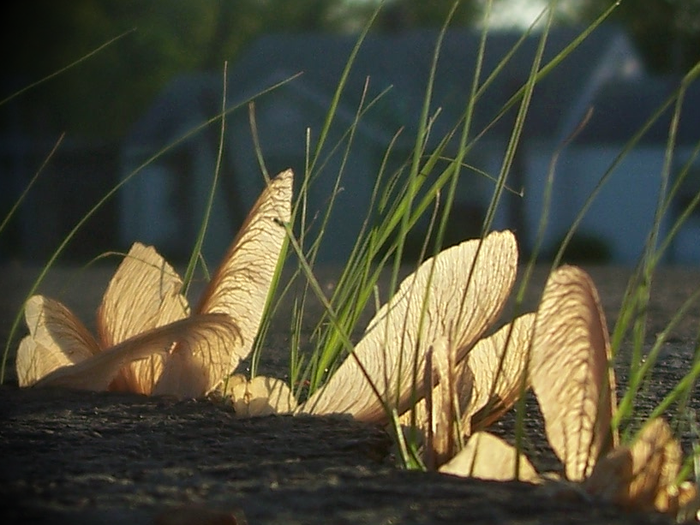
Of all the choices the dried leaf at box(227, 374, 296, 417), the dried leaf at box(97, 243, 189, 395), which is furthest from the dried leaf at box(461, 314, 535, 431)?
the dried leaf at box(97, 243, 189, 395)

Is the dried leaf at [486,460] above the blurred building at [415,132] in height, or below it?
below

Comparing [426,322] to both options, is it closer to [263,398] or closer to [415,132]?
[263,398]

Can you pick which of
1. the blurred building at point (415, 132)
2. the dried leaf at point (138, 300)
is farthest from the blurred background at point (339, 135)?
the dried leaf at point (138, 300)

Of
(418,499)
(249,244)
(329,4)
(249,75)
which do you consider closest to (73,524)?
(418,499)

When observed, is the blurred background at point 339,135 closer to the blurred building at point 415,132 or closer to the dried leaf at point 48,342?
the blurred building at point 415,132

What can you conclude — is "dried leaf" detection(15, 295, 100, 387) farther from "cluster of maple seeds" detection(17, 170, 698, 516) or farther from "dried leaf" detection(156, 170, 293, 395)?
"dried leaf" detection(156, 170, 293, 395)

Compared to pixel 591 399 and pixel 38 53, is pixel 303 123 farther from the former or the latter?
pixel 591 399

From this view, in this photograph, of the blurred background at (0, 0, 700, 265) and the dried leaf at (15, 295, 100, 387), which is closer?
the dried leaf at (15, 295, 100, 387)

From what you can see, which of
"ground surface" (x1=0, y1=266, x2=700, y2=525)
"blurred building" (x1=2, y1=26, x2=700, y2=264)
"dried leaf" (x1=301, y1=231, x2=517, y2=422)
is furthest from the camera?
"blurred building" (x1=2, y1=26, x2=700, y2=264)
